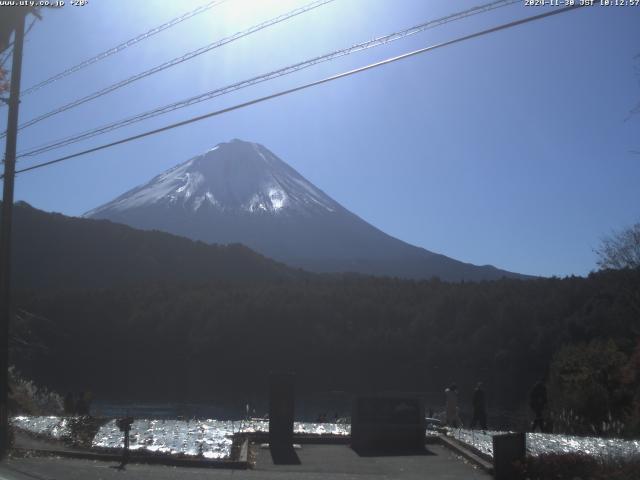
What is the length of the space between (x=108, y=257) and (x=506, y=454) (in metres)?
70.5

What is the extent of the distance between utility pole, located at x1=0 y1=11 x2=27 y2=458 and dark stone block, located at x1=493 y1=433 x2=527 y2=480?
7.98 meters

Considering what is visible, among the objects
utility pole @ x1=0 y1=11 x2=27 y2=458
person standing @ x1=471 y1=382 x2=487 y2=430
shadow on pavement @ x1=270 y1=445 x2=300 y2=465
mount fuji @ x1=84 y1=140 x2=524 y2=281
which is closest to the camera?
shadow on pavement @ x1=270 y1=445 x2=300 y2=465

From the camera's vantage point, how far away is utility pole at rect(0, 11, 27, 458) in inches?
570

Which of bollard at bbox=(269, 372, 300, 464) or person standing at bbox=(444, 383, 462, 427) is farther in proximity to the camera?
person standing at bbox=(444, 383, 462, 427)

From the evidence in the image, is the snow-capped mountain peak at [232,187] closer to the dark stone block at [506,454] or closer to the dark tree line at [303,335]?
the dark tree line at [303,335]

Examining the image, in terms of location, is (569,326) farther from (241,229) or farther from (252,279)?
(241,229)

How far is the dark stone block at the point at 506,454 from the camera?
1119 cm

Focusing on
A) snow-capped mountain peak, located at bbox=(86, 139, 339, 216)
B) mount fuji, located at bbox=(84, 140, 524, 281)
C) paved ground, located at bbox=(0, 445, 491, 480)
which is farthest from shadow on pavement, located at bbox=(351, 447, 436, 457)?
snow-capped mountain peak, located at bbox=(86, 139, 339, 216)

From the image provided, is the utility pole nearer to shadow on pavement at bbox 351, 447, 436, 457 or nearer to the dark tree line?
shadow on pavement at bbox 351, 447, 436, 457

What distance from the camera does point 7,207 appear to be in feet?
48.9

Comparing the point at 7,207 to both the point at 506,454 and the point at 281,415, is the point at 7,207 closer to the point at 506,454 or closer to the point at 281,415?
the point at 281,415

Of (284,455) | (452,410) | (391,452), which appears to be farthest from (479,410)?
(284,455)

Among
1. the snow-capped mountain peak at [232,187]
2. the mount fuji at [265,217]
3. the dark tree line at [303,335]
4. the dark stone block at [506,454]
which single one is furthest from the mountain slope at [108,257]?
the dark stone block at [506,454]

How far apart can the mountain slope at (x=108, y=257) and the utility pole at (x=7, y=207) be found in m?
55.5
